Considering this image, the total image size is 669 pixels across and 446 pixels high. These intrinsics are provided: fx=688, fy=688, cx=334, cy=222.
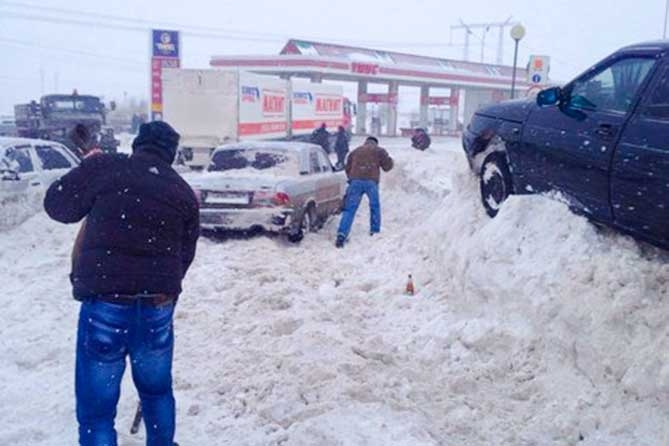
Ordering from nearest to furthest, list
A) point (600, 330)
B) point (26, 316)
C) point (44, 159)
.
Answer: point (600, 330), point (26, 316), point (44, 159)

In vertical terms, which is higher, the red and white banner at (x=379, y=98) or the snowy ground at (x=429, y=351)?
the red and white banner at (x=379, y=98)

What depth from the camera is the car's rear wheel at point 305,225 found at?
10167 millimetres

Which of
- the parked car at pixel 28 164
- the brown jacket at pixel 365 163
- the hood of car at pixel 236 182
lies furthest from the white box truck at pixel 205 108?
the hood of car at pixel 236 182

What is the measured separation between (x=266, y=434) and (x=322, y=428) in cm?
35

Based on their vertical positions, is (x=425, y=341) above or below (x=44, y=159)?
below

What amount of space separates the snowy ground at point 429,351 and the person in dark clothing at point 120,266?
81cm

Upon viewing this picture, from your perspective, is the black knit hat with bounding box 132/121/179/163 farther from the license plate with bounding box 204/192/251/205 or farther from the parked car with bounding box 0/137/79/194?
the parked car with bounding box 0/137/79/194

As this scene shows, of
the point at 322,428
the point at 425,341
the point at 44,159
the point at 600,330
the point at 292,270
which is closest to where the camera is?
the point at 322,428

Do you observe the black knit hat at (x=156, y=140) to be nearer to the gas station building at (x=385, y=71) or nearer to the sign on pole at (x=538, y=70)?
the sign on pole at (x=538, y=70)

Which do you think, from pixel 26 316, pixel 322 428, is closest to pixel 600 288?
pixel 322 428

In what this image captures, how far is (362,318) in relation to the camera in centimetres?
649

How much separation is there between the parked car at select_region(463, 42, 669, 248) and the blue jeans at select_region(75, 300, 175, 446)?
326cm

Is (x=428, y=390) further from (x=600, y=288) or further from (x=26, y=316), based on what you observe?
(x=26, y=316)

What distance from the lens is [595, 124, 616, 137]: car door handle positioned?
5.07 metres
